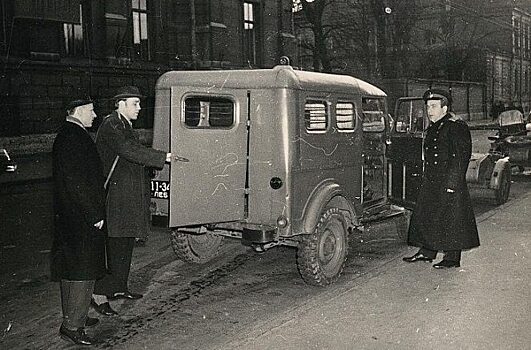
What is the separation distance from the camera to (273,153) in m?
6.36

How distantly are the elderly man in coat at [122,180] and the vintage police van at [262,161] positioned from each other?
29 cm

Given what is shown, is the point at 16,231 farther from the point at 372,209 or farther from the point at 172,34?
the point at 172,34

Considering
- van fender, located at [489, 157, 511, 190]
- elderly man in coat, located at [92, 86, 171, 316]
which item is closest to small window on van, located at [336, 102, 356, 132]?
elderly man in coat, located at [92, 86, 171, 316]

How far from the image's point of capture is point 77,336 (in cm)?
508

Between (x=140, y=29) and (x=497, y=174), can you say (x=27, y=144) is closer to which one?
(x=140, y=29)

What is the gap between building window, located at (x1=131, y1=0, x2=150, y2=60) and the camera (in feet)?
86.3

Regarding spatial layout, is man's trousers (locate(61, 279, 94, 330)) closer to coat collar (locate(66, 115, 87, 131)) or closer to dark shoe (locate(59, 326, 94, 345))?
dark shoe (locate(59, 326, 94, 345))

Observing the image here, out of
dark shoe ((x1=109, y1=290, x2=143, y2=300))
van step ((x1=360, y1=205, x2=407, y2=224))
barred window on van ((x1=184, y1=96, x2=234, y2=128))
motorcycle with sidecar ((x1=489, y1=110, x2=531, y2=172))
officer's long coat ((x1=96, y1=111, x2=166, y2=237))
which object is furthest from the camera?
motorcycle with sidecar ((x1=489, y1=110, x2=531, y2=172))

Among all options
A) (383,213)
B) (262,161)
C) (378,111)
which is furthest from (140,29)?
(262,161)

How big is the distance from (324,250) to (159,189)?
6.12 ft

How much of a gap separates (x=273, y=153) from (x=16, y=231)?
547cm

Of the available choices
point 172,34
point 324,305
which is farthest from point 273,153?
point 172,34

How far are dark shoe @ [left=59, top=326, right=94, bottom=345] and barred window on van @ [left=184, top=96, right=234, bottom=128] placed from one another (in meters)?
2.67

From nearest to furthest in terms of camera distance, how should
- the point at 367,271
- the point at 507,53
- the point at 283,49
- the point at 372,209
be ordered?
the point at 367,271
the point at 372,209
the point at 283,49
the point at 507,53
